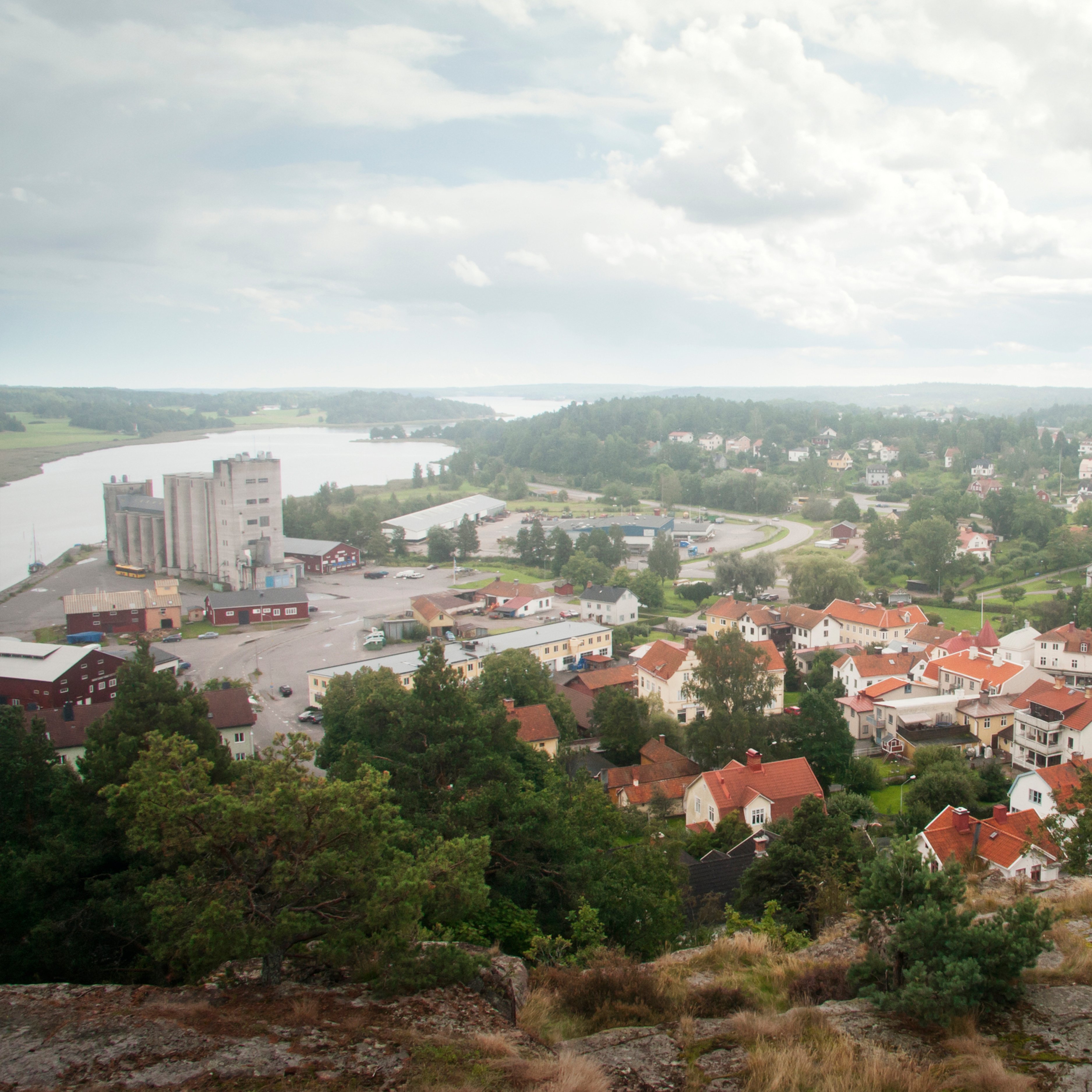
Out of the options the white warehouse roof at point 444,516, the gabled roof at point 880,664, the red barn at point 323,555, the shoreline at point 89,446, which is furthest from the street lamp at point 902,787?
the shoreline at point 89,446

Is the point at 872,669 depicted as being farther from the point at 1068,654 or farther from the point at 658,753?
the point at 658,753

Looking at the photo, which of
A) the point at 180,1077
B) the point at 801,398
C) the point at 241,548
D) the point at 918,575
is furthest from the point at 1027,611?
the point at 801,398

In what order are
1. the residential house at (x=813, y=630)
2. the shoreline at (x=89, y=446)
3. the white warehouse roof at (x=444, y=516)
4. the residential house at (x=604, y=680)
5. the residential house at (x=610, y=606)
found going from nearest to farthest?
the residential house at (x=604, y=680) < the residential house at (x=813, y=630) < the residential house at (x=610, y=606) < the white warehouse roof at (x=444, y=516) < the shoreline at (x=89, y=446)

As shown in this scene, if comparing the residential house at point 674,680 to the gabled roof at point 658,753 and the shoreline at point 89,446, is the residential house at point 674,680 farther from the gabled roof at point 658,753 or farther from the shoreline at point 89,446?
the shoreline at point 89,446

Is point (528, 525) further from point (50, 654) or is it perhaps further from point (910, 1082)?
point (910, 1082)

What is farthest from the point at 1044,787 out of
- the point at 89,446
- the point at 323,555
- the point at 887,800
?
the point at 89,446

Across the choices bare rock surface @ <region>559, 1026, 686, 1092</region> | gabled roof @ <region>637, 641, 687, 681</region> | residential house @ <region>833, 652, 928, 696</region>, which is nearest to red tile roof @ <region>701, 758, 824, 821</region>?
gabled roof @ <region>637, 641, 687, 681</region>

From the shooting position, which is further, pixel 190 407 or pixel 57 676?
pixel 190 407
